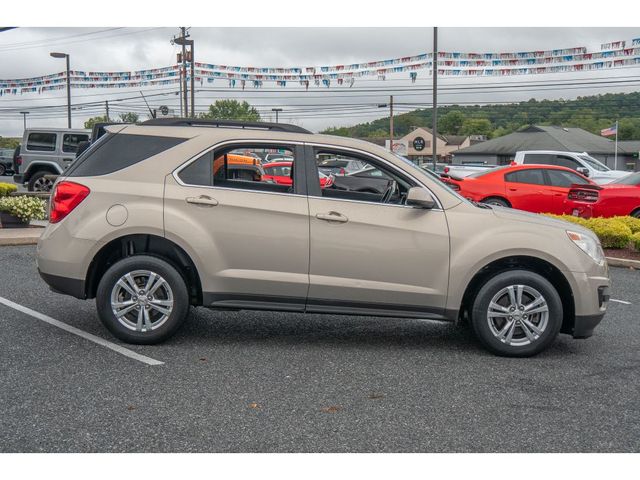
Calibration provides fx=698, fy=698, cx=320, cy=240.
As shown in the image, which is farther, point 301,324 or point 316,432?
point 301,324

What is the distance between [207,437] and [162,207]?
2.41 meters

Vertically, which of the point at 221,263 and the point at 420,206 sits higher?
the point at 420,206

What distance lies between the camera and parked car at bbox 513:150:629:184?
67.8 ft

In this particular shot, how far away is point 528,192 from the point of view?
15.2 m

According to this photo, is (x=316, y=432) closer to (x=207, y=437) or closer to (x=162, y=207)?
(x=207, y=437)

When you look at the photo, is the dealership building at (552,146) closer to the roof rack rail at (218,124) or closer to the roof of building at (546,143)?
the roof of building at (546,143)

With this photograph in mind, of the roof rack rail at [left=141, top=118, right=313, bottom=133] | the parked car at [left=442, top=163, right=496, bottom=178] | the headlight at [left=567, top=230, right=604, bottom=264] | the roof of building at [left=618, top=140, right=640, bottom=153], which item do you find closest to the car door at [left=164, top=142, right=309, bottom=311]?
the roof rack rail at [left=141, top=118, right=313, bottom=133]

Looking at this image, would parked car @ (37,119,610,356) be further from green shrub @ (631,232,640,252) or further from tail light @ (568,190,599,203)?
tail light @ (568,190,599,203)

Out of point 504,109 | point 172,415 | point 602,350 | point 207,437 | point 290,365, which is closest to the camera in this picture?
point 207,437

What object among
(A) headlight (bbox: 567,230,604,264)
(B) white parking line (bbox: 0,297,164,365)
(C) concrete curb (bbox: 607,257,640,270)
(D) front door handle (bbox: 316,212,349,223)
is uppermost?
(D) front door handle (bbox: 316,212,349,223)

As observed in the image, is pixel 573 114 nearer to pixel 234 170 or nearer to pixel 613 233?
pixel 613 233

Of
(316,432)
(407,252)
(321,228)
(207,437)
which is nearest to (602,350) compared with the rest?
(407,252)

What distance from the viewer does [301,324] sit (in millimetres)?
7039

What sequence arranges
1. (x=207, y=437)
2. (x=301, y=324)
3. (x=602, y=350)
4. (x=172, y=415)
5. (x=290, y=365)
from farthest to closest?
(x=301, y=324) → (x=602, y=350) → (x=290, y=365) → (x=172, y=415) → (x=207, y=437)
